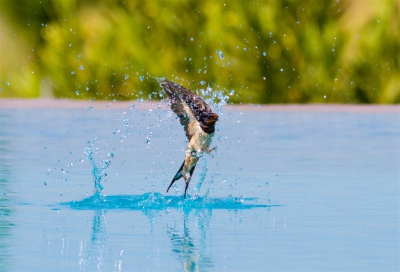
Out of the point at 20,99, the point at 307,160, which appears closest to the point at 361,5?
the point at 20,99

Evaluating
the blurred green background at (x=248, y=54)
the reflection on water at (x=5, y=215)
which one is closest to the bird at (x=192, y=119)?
the reflection on water at (x=5, y=215)

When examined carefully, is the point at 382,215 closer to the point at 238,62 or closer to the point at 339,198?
the point at 339,198

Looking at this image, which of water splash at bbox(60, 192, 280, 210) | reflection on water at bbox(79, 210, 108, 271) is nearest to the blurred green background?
water splash at bbox(60, 192, 280, 210)

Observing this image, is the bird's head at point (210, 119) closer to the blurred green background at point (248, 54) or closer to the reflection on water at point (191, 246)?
the reflection on water at point (191, 246)

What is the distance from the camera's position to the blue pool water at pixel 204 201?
5.96 meters

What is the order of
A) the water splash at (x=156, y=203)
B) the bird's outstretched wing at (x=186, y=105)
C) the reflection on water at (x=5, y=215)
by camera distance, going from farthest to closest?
the water splash at (x=156, y=203), the bird's outstretched wing at (x=186, y=105), the reflection on water at (x=5, y=215)

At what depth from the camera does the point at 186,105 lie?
26.0ft

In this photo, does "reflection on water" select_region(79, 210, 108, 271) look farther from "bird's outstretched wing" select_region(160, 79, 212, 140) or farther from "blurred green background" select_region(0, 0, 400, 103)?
"blurred green background" select_region(0, 0, 400, 103)

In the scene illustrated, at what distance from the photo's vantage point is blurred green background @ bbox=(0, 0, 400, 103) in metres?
19.9

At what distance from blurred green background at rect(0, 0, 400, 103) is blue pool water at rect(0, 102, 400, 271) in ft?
14.2

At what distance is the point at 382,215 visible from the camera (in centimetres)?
751

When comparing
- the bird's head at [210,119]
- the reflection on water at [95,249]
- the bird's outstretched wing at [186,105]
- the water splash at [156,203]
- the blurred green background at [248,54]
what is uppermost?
the blurred green background at [248,54]


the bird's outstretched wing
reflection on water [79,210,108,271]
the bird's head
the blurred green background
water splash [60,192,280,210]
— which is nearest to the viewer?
reflection on water [79,210,108,271]

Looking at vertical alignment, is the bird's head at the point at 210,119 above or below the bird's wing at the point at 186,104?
below
